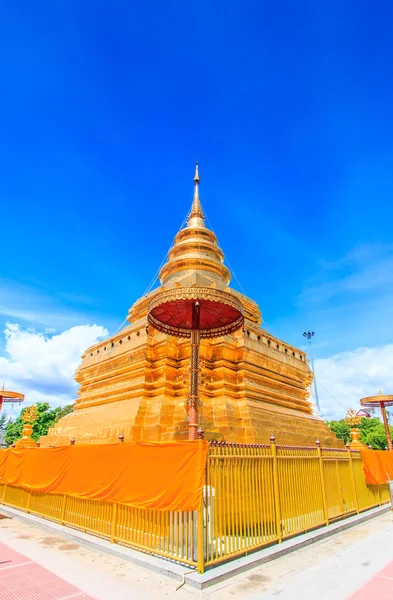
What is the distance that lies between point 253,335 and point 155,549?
1394 cm

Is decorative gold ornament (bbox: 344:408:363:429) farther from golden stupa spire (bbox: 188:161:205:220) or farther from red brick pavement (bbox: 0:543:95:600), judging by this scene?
red brick pavement (bbox: 0:543:95:600)

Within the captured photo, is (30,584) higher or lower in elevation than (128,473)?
lower

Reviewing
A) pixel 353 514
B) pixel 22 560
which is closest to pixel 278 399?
pixel 353 514

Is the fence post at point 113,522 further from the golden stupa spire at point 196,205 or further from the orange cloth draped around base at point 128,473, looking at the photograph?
the golden stupa spire at point 196,205

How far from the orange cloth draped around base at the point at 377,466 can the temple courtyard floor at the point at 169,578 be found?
4.27m

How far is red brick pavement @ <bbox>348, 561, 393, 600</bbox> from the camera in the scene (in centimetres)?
531

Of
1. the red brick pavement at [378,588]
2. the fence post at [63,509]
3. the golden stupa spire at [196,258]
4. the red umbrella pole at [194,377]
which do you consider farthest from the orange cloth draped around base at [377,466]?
the golden stupa spire at [196,258]

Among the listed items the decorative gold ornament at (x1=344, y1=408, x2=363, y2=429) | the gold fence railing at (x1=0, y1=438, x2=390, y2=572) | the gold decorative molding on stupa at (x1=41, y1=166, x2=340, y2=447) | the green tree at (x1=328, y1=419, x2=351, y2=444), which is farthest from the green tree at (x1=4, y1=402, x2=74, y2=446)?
the green tree at (x1=328, y1=419, x2=351, y2=444)

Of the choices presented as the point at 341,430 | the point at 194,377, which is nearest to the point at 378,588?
the point at 194,377

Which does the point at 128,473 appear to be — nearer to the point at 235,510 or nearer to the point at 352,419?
the point at 235,510

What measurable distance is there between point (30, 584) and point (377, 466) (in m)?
12.2

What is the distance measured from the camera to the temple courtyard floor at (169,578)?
5.36 meters

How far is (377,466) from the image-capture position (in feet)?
44.4

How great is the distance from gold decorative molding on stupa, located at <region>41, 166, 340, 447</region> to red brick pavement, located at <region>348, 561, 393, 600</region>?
22.4ft
